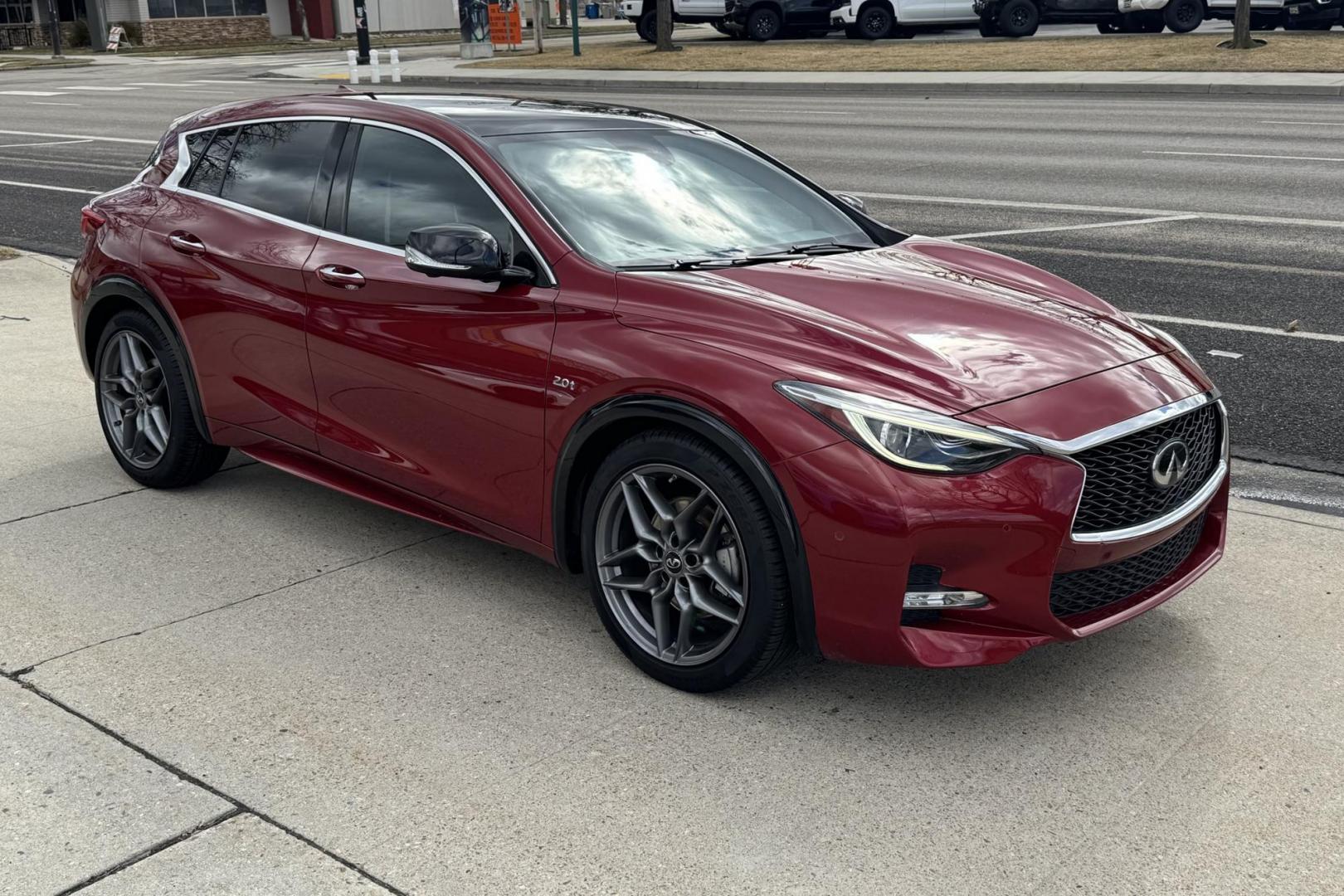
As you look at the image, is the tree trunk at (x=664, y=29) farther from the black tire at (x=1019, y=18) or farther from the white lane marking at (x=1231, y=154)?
the white lane marking at (x=1231, y=154)

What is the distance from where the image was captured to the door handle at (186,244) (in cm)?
538

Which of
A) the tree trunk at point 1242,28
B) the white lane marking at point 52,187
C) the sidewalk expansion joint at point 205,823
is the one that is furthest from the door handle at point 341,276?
the tree trunk at point 1242,28

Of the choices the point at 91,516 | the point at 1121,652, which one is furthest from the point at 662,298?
the point at 91,516

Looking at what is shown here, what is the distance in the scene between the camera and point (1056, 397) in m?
3.71

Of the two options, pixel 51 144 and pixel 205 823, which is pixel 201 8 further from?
pixel 205 823

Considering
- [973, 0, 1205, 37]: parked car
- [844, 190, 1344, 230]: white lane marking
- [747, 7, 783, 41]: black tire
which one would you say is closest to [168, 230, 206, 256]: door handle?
[844, 190, 1344, 230]: white lane marking

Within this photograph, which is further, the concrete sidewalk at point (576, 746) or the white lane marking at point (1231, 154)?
the white lane marking at point (1231, 154)

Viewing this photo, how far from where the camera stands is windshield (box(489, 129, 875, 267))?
446 cm

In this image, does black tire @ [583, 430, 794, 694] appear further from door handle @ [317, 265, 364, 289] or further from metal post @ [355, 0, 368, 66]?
metal post @ [355, 0, 368, 66]

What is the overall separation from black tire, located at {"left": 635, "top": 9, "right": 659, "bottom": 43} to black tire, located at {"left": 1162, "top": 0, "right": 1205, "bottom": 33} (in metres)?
13.9

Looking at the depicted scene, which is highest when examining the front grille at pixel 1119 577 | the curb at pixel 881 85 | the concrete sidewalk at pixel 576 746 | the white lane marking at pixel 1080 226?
the curb at pixel 881 85

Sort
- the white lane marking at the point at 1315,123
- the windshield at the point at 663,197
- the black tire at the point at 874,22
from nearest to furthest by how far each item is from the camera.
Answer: the windshield at the point at 663,197, the white lane marking at the point at 1315,123, the black tire at the point at 874,22

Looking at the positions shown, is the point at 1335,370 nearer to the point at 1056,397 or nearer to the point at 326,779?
the point at 1056,397

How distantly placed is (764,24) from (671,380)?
34324 mm
